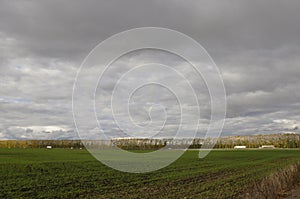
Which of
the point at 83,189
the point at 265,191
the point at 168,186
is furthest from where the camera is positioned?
the point at 168,186

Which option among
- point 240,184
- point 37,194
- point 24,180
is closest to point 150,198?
point 37,194

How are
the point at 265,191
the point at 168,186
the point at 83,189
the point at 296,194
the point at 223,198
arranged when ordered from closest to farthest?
the point at 265,191
the point at 296,194
the point at 223,198
the point at 83,189
the point at 168,186

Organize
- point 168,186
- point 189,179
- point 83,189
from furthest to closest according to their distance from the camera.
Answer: point 189,179 → point 168,186 → point 83,189

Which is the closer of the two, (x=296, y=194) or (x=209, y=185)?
(x=296, y=194)

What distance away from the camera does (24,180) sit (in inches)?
1196

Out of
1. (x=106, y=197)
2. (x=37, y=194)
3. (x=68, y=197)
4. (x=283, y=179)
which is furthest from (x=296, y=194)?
(x=37, y=194)

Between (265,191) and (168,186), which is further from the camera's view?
(168,186)

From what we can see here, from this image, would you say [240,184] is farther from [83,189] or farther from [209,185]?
[83,189]

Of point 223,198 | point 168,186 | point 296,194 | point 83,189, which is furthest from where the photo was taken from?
point 168,186

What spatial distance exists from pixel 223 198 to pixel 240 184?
7959mm

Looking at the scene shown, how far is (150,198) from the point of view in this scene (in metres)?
22.8

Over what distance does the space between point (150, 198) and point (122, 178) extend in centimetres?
1176

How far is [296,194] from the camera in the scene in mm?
21438

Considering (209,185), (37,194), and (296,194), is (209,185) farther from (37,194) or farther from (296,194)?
(37,194)
